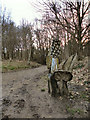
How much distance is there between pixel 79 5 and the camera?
25.0ft

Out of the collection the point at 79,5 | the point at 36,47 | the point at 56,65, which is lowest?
the point at 56,65

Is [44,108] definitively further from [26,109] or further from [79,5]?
[79,5]

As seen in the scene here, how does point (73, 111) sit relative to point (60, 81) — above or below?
below

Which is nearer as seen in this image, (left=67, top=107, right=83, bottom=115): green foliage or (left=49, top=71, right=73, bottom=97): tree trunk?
(left=67, top=107, right=83, bottom=115): green foliage

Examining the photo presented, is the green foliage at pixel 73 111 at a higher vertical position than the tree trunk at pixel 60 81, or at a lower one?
lower

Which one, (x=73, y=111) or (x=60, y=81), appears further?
(x=60, y=81)

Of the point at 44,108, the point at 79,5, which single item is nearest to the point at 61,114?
the point at 44,108

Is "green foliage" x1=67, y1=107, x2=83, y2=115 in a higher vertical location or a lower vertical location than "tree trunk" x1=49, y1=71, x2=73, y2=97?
lower

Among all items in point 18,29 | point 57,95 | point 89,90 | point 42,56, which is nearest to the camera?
point 57,95

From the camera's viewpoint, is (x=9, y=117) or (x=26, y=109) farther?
(x=26, y=109)

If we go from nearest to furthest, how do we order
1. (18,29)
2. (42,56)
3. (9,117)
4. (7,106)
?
1. (9,117)
2. (7,106)
3. (18,29)
4. (42,56)

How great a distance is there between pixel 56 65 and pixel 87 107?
1707 mm

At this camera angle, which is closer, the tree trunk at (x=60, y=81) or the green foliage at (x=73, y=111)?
the green foliage at (x=73, y=111)

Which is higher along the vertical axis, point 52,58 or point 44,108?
point 52,58
